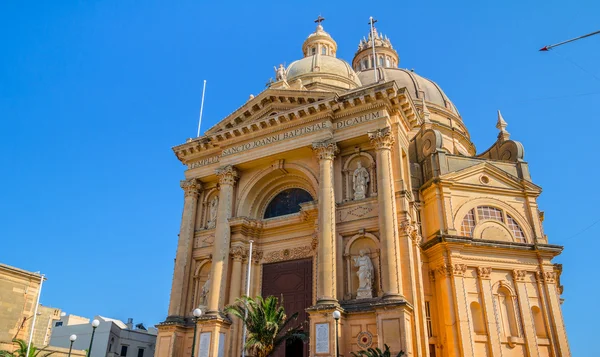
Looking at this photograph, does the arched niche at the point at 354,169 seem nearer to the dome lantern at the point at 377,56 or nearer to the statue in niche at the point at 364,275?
the statue in niche at the point at 364,275

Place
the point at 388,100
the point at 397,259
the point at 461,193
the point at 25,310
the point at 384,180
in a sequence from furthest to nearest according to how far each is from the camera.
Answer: the point at 25,310 → the point at 461,193 → the point at 388,100 → the point at 384,180 → the point at 397,259

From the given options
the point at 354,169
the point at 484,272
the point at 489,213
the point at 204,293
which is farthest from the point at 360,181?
the point at 204,293

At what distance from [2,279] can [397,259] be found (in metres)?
24.8

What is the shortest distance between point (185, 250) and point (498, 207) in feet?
60.5

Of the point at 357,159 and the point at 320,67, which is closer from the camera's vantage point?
the point at 357,159

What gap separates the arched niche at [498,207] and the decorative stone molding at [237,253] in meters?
12.2

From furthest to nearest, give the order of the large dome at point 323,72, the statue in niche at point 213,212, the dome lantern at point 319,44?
the dome lantern at point 319,44 → the large dome at point 323,72 → the statue in niche at point 213,212

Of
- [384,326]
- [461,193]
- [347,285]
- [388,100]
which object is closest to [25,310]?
[347,285]

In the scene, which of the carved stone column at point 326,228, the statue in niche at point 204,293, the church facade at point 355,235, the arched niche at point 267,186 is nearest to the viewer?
the carved stone column at point 326,228

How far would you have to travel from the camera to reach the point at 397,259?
21.1 meters

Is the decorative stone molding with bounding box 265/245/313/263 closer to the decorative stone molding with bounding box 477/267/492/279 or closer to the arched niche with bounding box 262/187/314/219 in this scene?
the arched niche with bounding box 262/187/314/219

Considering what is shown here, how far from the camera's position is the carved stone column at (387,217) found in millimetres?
20422

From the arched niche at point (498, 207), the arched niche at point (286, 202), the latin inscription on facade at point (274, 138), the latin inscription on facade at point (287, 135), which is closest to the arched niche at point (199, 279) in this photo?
the arched niche at point (286, 202)

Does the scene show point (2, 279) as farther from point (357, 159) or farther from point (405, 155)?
point (405, 155)
